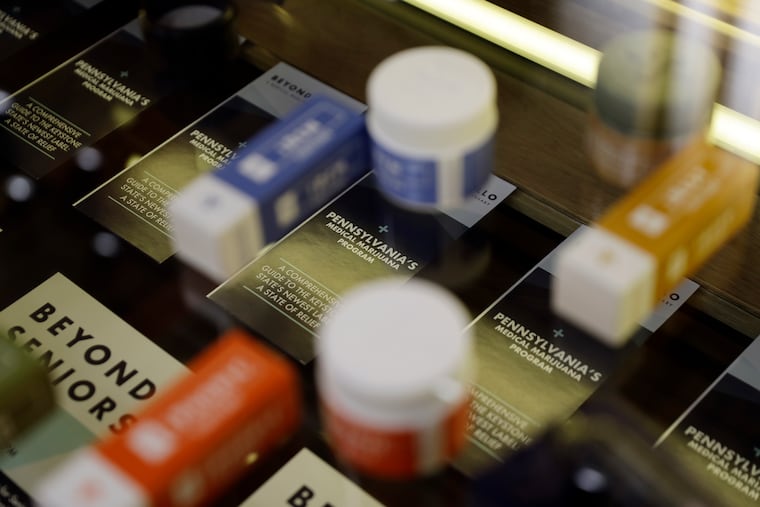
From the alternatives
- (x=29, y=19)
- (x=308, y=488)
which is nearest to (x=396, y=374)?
(x=308, y=488)

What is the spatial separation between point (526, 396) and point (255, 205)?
0.90ft

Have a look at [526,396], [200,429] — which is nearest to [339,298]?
[526,396]

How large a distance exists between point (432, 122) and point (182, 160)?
1.26 feet

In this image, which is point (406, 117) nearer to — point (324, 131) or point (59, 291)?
point (324, 131)

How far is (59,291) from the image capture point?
3.16 ft

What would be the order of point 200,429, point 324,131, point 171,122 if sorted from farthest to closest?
point 171,122, point 324,131, point 200,429

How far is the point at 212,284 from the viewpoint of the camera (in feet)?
3.07

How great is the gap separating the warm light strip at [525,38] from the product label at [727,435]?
19cm

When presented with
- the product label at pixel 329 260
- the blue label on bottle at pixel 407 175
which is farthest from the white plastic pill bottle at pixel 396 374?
the product label at pixel 329 260

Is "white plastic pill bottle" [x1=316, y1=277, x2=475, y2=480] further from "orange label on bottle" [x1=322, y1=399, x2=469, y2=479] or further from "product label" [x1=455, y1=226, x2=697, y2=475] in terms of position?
"product label" [x1=455, y1=226, x2=697, y2=475]

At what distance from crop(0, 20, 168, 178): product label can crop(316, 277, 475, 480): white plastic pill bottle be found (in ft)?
1.61

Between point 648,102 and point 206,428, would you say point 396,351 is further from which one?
point 648,102

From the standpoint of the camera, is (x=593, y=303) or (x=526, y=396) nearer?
(x=593, y=303)

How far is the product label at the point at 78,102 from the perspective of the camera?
107 cm
